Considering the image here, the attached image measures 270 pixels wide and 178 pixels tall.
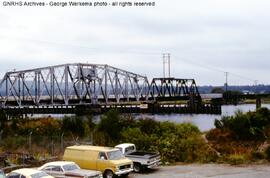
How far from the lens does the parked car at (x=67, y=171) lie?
21123 millimetres

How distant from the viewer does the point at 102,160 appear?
2366 centimetres

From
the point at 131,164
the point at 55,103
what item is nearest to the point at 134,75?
the point at 55,103

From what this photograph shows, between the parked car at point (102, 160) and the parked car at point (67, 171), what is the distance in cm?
148

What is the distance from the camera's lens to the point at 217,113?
124 metres

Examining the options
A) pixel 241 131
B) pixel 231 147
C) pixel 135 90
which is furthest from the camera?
pixel 135 90

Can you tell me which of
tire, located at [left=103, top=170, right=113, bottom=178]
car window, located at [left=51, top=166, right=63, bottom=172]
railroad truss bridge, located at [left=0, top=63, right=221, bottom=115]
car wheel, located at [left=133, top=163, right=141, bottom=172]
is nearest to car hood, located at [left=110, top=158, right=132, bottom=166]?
tire, located at [left=103, top=170, right=113, bottom=178]

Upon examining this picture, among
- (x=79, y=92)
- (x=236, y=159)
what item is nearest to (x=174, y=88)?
(x=79, y=92)

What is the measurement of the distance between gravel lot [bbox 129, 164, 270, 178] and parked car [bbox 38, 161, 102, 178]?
14.1 ft

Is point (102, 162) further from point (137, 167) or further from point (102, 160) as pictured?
point (137, 167)

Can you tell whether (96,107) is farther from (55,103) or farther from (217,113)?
(217,113)

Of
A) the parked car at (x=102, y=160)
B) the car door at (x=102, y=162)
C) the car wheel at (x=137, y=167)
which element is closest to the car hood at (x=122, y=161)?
the parked car at (x=102, y=160)

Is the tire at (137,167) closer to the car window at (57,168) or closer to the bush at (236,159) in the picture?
the car window at (57,168)

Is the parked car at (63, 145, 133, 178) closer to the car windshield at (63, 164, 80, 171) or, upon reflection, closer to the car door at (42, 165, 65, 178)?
the car windshield at (63, 164, 80, 171)

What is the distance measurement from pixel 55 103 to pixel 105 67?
55.0ft
